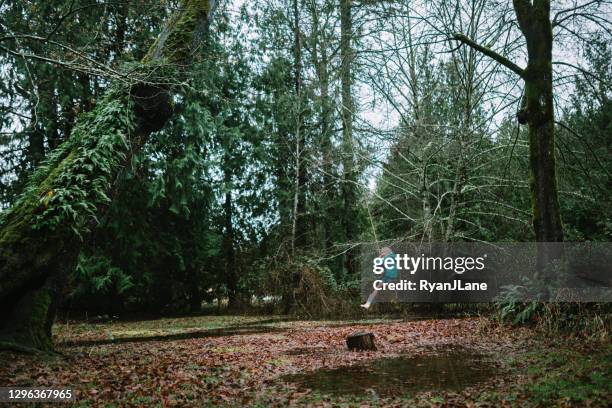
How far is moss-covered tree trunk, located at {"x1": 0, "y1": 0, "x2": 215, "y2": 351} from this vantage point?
738 cm

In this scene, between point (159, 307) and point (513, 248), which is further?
point (159, 307)

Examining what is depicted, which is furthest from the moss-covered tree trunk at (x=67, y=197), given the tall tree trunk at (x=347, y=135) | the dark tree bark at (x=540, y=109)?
the tall tree trunk at (x=347, y=135)

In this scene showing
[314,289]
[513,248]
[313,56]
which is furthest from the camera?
[313,56]

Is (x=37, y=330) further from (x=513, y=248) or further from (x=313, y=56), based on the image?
(x=313, y=56)

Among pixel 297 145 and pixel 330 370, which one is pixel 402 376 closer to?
pixel 330 370

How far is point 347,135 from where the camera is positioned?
17.0 m

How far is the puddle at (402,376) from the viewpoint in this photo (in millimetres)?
5828

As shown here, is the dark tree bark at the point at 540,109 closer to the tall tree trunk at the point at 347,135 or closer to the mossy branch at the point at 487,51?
the mossy branch at the point at 487,51

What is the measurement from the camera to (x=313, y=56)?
19.9 metres

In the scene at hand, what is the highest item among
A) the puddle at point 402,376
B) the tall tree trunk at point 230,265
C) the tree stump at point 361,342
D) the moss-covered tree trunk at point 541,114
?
the moss-covered tree trunk at point 541,114

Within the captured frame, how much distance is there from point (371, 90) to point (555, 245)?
787cm

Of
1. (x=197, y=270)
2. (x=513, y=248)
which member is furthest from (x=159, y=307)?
(x=513, y=248)

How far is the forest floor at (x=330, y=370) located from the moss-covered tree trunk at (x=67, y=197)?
797 millimetres

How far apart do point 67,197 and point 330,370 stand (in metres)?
4.75
